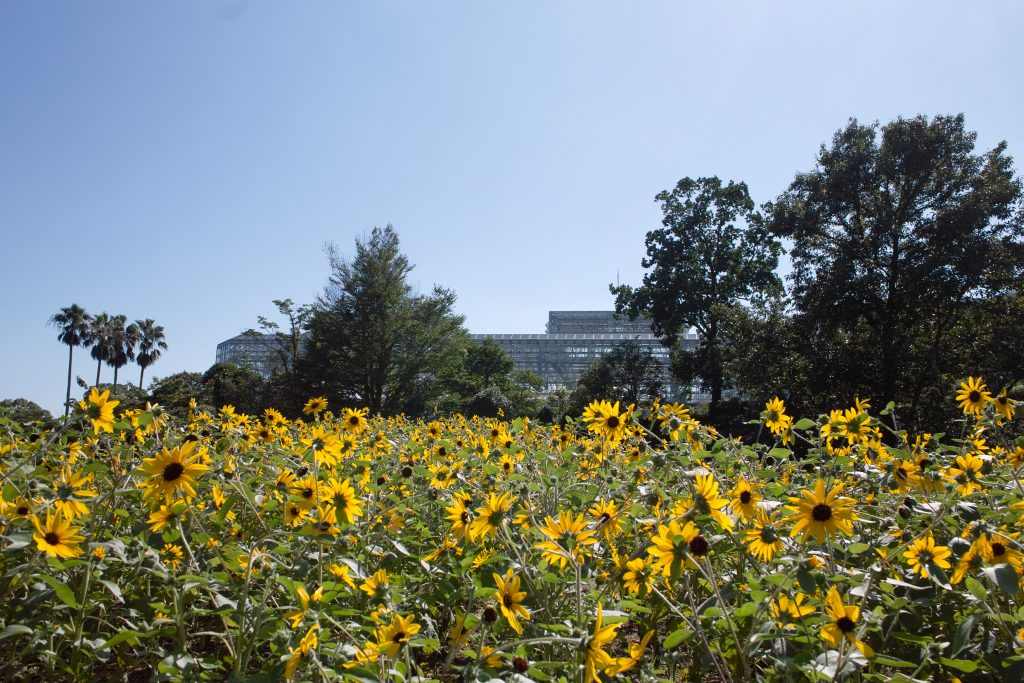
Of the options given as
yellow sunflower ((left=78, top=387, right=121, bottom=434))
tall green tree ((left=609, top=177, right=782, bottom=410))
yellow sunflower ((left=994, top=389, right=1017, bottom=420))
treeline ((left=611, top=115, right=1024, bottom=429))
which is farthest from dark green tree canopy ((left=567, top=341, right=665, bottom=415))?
yellow sunflower ((left=78, top=387, right=121, bottom=434))

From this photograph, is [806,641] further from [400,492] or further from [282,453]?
[282,453]

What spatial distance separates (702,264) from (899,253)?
9975 mm

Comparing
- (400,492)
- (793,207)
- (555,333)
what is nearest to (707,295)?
(793,207)

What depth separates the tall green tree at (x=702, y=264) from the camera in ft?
87.4

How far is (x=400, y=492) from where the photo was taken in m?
2.76

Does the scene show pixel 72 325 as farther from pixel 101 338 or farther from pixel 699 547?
pixel 699 547

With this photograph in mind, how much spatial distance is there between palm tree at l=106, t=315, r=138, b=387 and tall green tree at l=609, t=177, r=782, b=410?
98.4 feet

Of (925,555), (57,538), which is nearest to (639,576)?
(925,555)

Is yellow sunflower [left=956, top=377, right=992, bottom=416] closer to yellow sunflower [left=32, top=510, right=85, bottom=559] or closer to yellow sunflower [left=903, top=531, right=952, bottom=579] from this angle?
yellow sunflower [left=903, top=531, right=952, bottom=579]

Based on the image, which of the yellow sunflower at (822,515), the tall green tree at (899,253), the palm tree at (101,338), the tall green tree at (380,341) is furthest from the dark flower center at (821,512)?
the palm tree at (101,338)

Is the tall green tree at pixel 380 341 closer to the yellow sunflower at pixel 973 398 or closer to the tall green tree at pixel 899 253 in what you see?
the tall green tree at pixel 899 253

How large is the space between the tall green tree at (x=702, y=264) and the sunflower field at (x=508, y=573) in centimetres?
2448

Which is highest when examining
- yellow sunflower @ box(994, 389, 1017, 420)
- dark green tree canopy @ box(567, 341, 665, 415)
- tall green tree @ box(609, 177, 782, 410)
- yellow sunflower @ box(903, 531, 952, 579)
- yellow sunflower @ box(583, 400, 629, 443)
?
tall green tree @ box(609, 177, 782, 410)

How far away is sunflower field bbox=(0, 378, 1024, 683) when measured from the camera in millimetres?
1483
